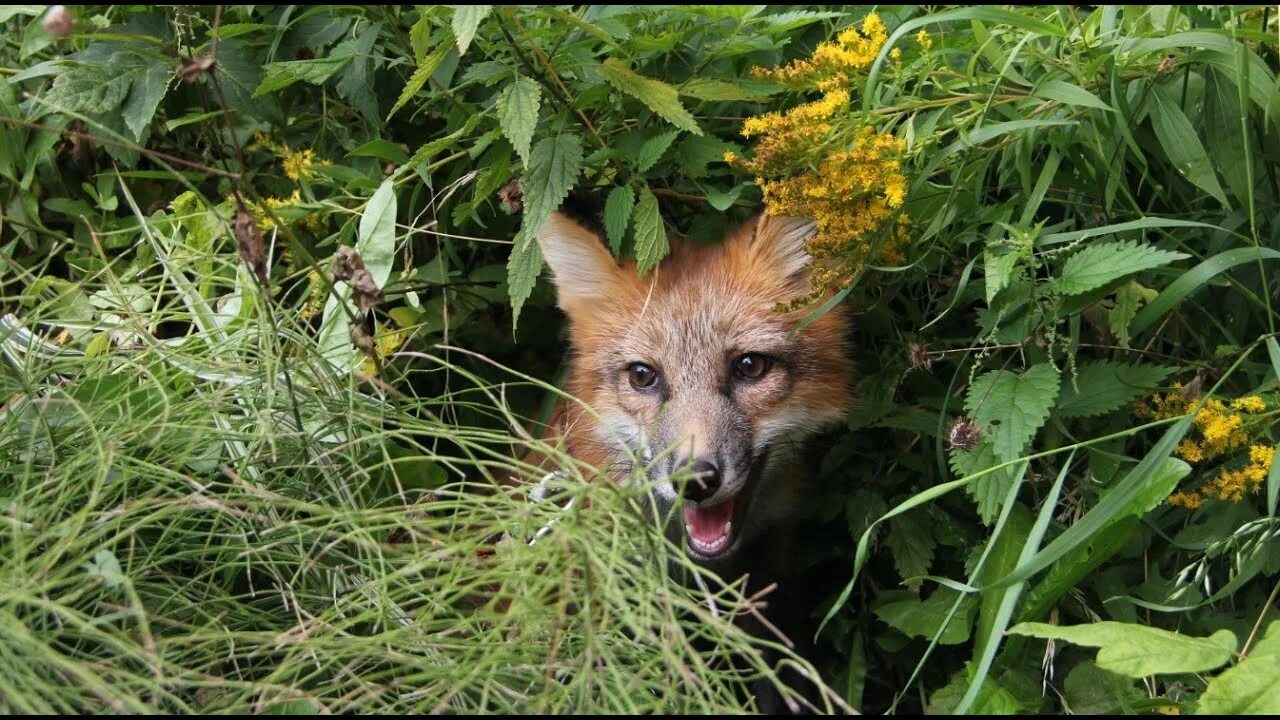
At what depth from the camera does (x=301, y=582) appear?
101 inches

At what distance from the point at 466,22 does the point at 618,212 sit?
736 millimetres

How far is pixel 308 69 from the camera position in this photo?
3.20m

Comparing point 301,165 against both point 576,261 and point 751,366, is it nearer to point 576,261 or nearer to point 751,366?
point 576,261

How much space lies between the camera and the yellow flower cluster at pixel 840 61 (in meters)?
2.77

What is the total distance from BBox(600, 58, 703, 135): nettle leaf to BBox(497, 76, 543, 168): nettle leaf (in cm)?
20

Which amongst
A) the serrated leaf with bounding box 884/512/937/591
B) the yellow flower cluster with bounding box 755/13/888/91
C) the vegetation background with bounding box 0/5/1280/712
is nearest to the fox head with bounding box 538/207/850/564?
the vegetation background with bounding box 0/5/1280/712

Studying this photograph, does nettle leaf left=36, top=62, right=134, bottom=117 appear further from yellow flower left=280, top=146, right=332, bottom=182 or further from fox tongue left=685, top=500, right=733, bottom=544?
fox tongue left=685, top=500, right=733, bottom=544

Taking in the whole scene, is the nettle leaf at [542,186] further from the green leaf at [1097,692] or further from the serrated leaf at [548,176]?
the green leaf at [1097,692]

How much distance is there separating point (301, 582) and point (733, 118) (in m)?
1.70

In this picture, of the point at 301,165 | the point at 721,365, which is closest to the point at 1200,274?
the point at 721,365

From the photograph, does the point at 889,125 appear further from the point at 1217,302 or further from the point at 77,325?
the point at 77,325

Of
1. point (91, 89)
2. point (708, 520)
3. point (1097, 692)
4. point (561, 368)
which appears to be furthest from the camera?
point (561, 368)

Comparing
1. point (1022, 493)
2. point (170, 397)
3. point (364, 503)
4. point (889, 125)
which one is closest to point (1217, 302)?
point (1022, 493)

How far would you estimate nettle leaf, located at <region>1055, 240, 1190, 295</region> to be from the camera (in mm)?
2600
